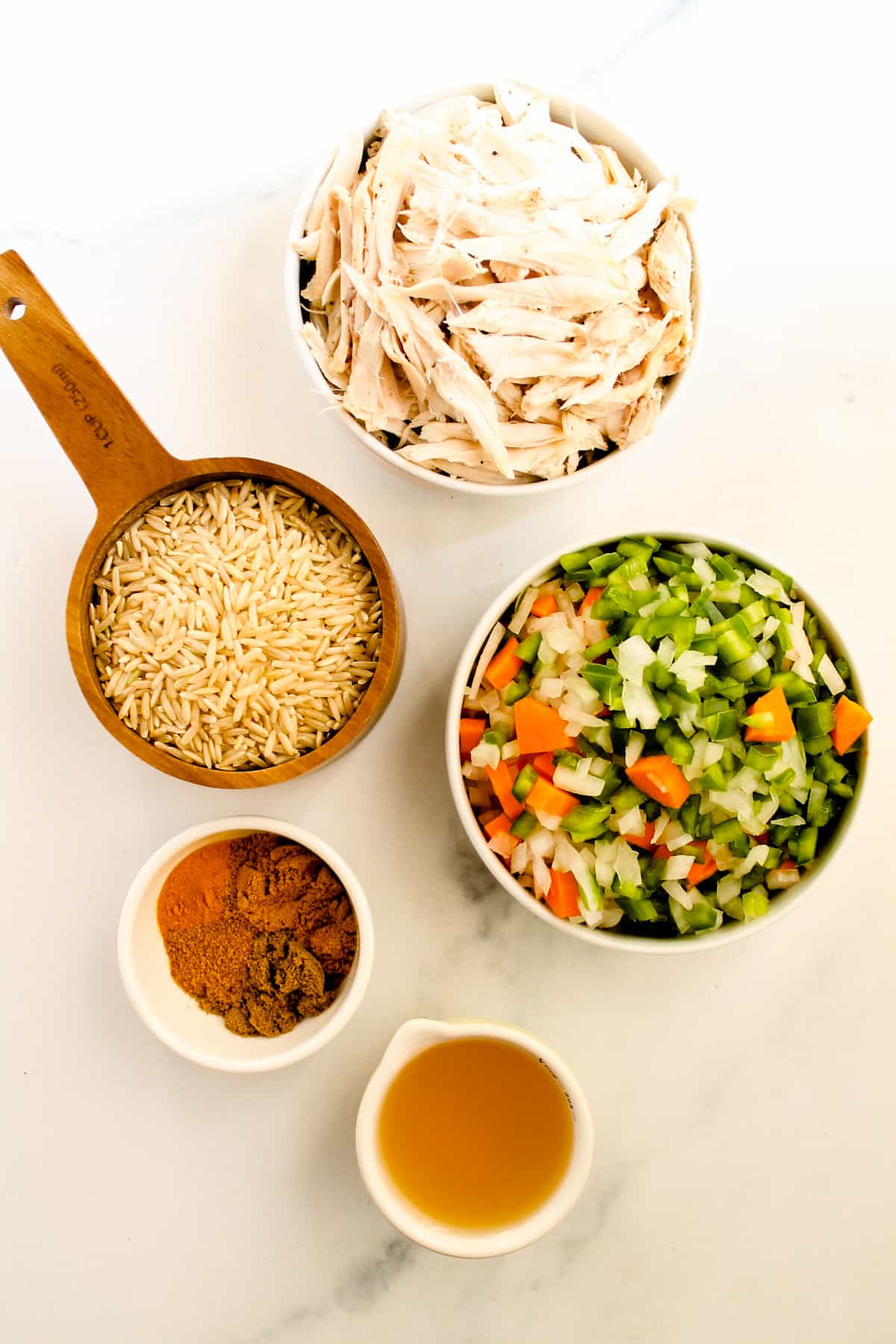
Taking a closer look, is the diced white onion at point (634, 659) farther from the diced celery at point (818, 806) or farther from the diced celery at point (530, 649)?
the diced celery at point (818, 806)

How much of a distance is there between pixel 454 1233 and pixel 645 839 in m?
0.62

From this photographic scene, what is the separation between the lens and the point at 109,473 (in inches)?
51.1

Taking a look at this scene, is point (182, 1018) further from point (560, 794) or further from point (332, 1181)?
point (560, 794)

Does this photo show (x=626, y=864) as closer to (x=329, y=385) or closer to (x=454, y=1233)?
(x=454, y=1233)

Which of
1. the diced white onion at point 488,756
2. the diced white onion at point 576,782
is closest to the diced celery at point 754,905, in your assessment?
the diced white onion at point 576,782

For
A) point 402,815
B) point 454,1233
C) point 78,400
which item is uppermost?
point 78,400

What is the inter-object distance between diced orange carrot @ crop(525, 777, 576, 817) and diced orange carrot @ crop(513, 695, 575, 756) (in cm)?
5

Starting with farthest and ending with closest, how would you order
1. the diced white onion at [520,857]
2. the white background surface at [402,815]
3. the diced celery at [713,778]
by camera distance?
the white background surface at [402,815], the diced white onion at [520,857], the diced celery at [713,778]

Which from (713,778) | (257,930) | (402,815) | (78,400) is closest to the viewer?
(713,778)

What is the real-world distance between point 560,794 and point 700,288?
708mm

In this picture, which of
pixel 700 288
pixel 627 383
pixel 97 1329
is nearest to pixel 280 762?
pixel 627 383

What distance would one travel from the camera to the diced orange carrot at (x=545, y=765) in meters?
1.24

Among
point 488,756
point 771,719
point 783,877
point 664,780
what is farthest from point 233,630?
point 783,877

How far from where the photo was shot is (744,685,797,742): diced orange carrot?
1179mm
